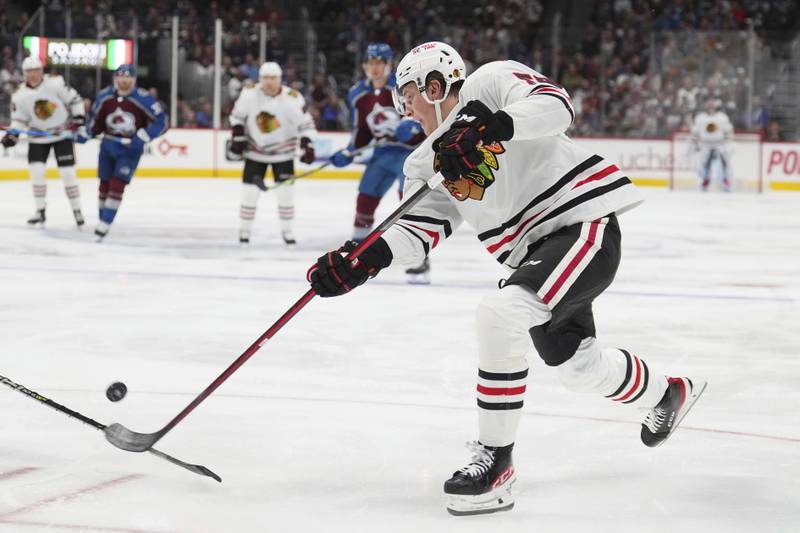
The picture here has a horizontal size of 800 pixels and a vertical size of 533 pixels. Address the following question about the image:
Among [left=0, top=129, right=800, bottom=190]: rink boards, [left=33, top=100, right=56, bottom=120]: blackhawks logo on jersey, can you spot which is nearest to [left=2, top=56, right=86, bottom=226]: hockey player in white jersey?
[left=33, top=100, right=56, bottom=120]: blackhawks logo on jersey

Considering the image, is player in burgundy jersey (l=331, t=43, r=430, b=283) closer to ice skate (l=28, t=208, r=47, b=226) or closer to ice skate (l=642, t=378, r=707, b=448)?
ice skate (l=28, t=208, r=47, b=226)

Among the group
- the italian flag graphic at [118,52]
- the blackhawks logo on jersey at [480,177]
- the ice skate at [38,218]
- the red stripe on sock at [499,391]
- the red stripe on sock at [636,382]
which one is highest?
the italian flag graphic at [118,52]

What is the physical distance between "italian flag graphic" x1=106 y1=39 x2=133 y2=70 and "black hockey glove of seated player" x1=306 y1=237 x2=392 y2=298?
11.7m

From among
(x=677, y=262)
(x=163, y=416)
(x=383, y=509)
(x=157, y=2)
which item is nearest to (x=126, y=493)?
(x=383, y=509)

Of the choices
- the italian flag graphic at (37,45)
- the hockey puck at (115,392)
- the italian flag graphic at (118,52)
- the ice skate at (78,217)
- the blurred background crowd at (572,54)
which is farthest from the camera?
the blurred background crowd at (572,54)

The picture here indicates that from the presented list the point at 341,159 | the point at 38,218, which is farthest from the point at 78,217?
the point at 341,159

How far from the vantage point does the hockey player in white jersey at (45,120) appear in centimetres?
870

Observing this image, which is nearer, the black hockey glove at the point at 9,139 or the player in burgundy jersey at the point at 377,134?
the player in burgundy jersey at the point at 377,134

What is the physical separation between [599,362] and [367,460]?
569 millimetres

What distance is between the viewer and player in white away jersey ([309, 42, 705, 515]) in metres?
2.33

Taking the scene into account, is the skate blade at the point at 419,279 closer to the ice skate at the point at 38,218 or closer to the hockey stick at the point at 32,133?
the ice skate at the point at 38,218

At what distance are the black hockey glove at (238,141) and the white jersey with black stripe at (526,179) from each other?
529 centimetres

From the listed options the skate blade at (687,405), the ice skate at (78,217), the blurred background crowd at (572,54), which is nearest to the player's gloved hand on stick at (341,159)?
the ice skate at (78,217)

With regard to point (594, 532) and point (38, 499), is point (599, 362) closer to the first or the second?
point (594, 532)
